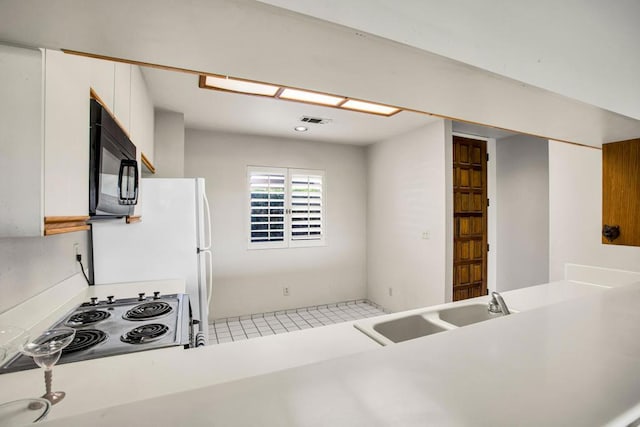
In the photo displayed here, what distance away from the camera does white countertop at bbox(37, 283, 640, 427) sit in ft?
1.13

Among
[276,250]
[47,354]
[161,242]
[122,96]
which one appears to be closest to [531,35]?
[47,354]

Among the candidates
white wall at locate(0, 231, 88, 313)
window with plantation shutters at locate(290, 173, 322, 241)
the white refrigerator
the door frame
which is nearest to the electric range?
white wall at locate(0, 231, 88, 313)

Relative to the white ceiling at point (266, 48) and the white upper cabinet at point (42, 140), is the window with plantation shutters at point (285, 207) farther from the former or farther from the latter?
the white ceiling at point (266, 48)

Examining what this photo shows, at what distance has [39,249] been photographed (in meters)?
1.42

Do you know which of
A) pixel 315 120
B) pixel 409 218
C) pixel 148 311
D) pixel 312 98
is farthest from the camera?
pixel 409 218

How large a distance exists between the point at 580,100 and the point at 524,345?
642 mm

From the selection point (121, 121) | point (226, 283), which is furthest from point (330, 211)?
point (121, 121)

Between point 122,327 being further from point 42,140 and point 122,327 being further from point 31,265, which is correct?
point 42,140

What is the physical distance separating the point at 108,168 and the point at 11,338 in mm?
712

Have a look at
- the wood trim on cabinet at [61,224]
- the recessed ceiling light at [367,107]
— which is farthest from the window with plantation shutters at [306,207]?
the wood trim on cabinet at [61,224]

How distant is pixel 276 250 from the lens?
4.11m

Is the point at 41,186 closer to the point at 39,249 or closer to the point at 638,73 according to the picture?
the point at 39,249

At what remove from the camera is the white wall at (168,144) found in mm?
3090

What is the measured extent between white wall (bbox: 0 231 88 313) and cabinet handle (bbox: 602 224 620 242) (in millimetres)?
2611
